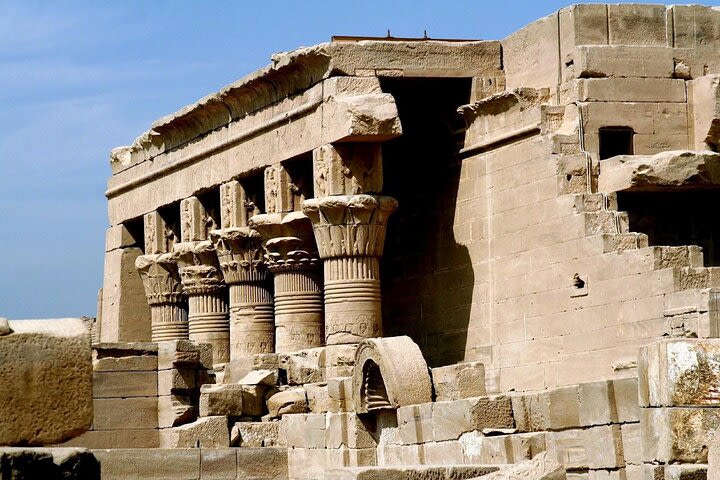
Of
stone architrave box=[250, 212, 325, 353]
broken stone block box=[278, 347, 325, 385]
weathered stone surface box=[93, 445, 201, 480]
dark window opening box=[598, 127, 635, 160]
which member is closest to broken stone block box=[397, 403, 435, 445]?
weathered stone surface box=[93, 445, 201, 480]

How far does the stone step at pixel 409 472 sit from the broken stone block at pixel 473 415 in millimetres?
3745

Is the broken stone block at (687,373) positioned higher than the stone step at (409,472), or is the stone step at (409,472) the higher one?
the broken stone block at (687,373)

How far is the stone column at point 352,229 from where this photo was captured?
26.8 metres

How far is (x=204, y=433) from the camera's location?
25297 mm

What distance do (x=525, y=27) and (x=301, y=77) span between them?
125 inches

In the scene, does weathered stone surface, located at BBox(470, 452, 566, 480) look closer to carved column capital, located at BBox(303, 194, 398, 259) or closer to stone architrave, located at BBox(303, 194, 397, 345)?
stone architrave, located at BBox(303, 194, 397, 345)

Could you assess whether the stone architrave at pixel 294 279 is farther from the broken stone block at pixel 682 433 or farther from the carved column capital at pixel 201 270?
the broken stone block at pixel 682 433

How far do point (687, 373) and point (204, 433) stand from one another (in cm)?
1221

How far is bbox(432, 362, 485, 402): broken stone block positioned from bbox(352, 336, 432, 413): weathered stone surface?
0.61 ft

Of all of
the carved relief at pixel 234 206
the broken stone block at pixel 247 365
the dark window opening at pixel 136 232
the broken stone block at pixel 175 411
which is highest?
the dark window opening at pixel 136 232

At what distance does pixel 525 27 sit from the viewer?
27359mm

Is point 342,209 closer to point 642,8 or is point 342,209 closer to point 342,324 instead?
point 342,324

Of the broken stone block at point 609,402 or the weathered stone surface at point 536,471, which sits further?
the broken stone block at point 609,402

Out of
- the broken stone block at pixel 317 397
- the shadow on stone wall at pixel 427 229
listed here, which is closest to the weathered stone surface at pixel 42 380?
the broken stone block at pixel 317 397
